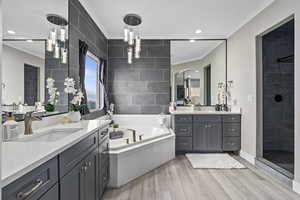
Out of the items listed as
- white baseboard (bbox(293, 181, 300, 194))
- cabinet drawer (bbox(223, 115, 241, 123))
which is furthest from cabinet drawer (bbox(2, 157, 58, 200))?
cabinet drawer (bbox(223, 115, 241, 123))

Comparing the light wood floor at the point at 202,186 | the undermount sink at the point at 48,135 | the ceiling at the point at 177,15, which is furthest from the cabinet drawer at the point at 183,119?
the undermount sink at the point at 48,135

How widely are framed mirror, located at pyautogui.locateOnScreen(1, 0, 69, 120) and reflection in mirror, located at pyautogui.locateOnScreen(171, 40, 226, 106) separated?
2610 millimetres

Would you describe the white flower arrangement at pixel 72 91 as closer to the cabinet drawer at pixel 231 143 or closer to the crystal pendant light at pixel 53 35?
the crystal pendant light at pixel 53 35

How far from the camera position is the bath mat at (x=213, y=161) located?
301 centimetres

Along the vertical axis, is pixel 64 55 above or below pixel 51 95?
above

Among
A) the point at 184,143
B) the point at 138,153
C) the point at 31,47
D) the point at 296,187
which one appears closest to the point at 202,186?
the point at 138,153

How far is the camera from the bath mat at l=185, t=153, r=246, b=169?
3008 mm

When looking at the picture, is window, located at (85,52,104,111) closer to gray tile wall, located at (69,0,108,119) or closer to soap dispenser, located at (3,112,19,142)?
gray tile wall, located at (69,0,108,119)

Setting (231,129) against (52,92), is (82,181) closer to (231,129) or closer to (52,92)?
(52,92)

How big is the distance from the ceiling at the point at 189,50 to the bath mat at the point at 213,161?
7.13ft

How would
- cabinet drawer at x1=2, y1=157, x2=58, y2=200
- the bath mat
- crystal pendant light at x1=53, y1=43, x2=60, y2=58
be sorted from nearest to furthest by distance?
1. cabinet drawer at x1=2, y1=157, x2=58, y2=200
2. crystal pendant light at x1=53, y1=43, x2=60, y2=58
3. the bath mat

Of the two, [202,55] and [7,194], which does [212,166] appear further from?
[7,194]

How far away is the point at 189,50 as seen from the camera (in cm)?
427

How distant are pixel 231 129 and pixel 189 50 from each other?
2.05 metres
